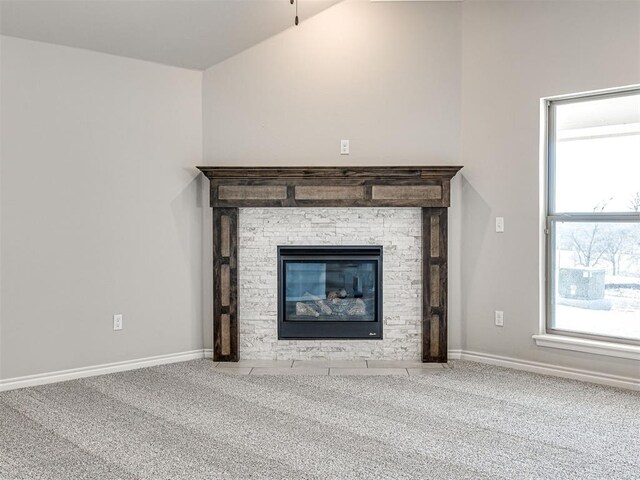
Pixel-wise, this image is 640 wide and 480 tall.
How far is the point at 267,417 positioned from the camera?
3.29 m

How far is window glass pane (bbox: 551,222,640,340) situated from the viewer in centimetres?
399

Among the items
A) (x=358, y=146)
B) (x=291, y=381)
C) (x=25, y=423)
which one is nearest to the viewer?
(x=25, y=423)

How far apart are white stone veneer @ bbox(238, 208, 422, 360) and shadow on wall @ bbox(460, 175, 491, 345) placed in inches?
14.7

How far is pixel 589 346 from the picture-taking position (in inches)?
160

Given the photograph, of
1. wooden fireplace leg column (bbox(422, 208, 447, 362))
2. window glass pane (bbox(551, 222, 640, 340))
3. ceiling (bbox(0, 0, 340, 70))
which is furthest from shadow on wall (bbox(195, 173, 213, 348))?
window glass pane (bbox(551, 222, 640, 340))

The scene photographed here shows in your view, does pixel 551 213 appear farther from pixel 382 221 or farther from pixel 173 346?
pixel 173 346

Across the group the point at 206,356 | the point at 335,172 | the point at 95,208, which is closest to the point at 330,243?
the point at 335,172

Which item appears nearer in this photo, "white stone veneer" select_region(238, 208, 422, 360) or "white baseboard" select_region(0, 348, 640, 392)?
"white baseboard" select_region(0, 348, 640, 392)

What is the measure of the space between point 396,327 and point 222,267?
1.50 meters

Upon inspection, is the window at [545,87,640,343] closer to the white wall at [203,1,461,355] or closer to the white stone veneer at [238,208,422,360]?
the white wall at [203,1,461,355]

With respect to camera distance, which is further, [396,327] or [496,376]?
[396,327]

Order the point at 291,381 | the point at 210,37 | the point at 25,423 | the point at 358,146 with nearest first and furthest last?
the point at 25,423, the point at 291,381, the point at 210,37, the point at 358,146

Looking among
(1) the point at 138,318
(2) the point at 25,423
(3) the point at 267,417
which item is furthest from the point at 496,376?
(2) the point at 25,423

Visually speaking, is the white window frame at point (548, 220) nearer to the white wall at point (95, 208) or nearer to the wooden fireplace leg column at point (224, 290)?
the wooden fireplace leg column at point (224, 290)
